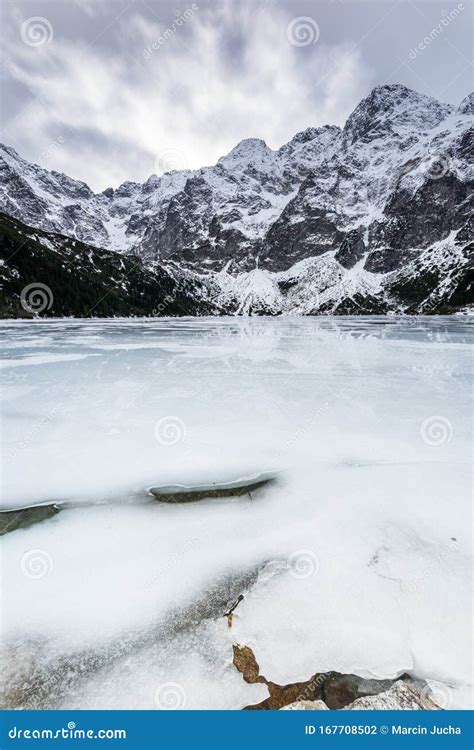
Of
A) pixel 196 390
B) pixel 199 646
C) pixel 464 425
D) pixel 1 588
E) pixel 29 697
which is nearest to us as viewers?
pixel 29 697

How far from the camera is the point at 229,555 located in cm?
368

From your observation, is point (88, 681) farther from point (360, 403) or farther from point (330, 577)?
point (360, 403)

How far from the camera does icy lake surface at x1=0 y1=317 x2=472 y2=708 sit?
8.50 feet

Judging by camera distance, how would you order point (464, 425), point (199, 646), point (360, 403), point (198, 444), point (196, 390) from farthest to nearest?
point (196, 390)
point (360, 403)
point (464, 425)
point (198, 444)
point (199, 646)

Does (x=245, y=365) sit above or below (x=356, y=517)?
above

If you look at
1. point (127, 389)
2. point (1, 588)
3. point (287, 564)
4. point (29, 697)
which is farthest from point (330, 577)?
point (127, 389)

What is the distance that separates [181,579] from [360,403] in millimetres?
6837

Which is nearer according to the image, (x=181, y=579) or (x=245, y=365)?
(x=181, y=579)

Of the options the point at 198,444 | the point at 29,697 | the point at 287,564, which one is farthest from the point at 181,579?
the point at 198,444

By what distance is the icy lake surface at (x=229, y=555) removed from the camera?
259 centimetres

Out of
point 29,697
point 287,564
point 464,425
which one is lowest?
point 29,697

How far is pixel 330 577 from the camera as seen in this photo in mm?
3342

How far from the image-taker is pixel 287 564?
356 centimetres

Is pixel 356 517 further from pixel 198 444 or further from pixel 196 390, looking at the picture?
pixel 196 390
